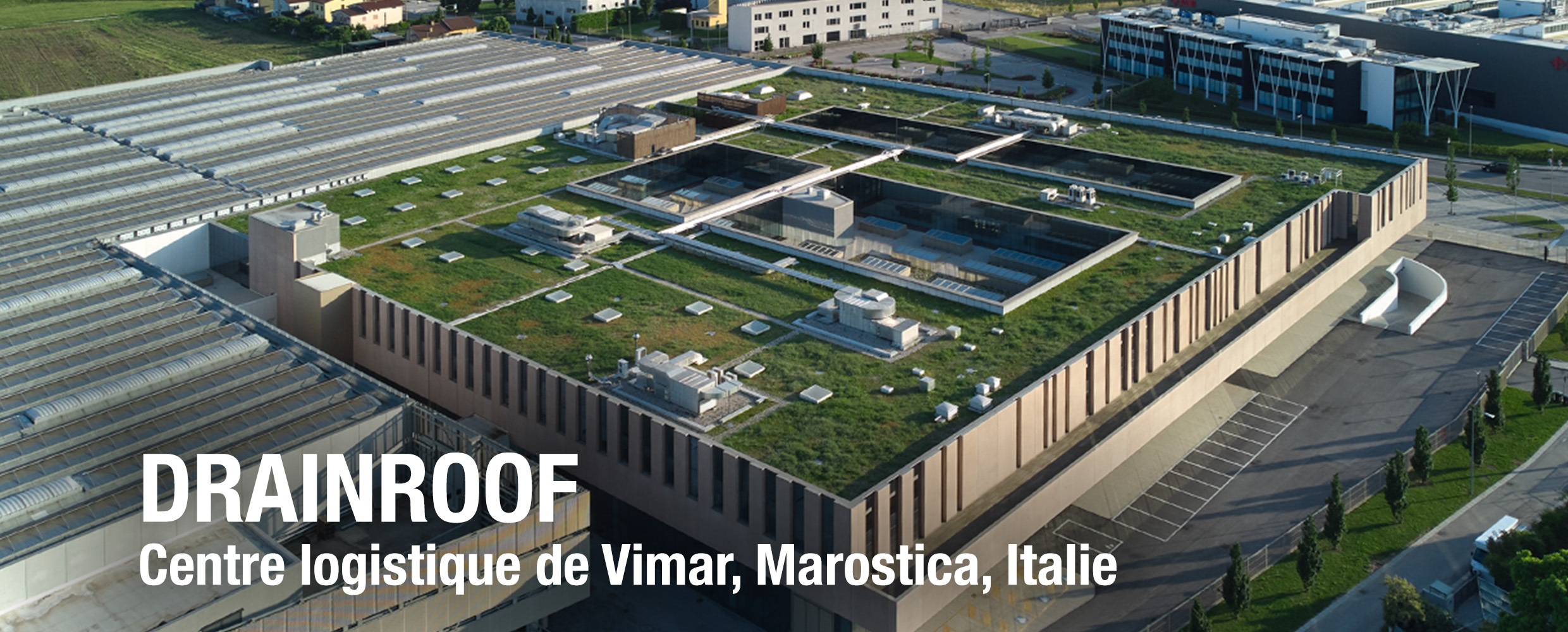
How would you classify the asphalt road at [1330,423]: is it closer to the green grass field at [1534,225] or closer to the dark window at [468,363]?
the green grass field at [1534,225]

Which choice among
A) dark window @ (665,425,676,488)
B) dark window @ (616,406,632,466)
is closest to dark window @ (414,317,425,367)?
dark window @ (616,406,632,466)

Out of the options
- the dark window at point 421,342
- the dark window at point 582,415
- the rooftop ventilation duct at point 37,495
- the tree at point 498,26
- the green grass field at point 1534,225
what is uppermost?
the tree at point 498,26

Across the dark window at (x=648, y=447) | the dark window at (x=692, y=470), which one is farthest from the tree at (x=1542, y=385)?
the dark window at (x=648, y=447)

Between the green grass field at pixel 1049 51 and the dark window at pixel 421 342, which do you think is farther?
the green grass field at pixel 1049 51

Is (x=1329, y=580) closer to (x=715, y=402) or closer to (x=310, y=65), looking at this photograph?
(x=715, y=402)

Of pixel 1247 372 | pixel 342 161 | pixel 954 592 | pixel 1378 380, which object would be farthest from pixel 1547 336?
pixel 342 161

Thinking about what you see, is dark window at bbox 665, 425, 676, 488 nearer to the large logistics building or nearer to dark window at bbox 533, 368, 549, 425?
the large logistics building
